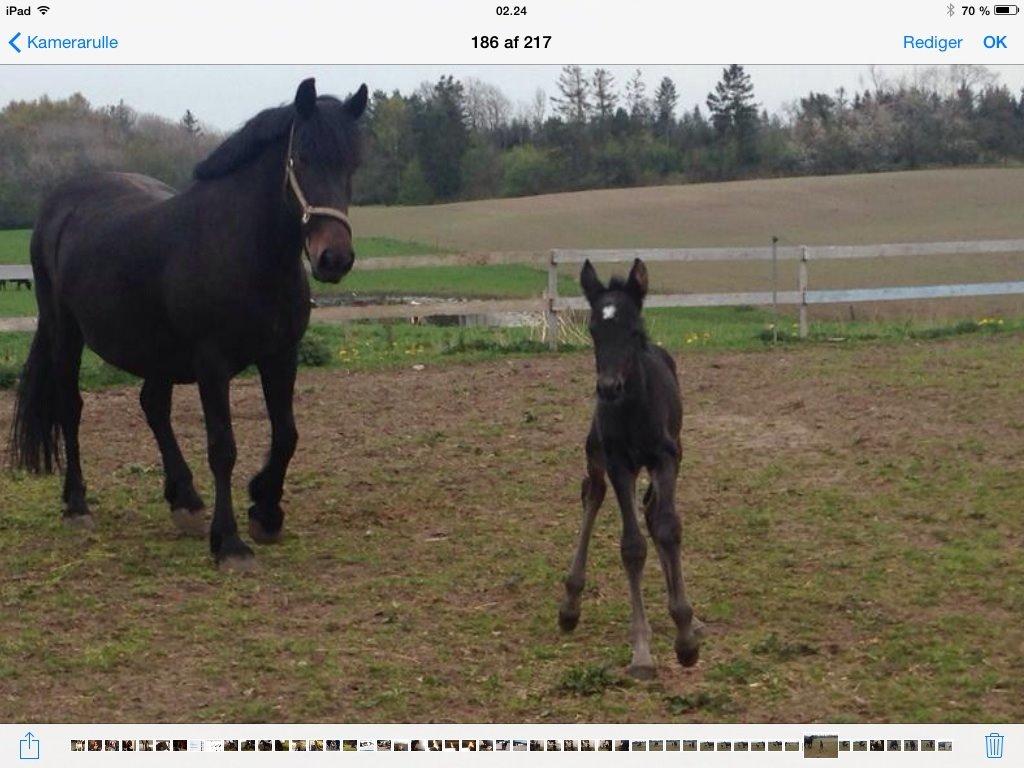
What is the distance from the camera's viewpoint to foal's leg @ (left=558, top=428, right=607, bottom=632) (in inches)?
223

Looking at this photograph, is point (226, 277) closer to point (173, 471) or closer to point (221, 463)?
point (221, 463)

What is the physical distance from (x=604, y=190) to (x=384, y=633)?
144 ft

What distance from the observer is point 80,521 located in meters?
7.97

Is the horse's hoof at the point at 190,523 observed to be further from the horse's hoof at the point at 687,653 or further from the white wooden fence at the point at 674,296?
the white wooden fence at the point at 674,296

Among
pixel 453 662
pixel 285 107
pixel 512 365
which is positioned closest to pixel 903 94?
pixel 512 365

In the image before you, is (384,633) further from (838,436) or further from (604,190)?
(604,190)

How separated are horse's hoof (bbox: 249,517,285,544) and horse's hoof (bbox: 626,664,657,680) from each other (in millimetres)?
3086

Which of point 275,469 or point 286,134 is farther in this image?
point 275,469

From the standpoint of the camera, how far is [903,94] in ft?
110

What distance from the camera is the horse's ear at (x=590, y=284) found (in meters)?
5.34

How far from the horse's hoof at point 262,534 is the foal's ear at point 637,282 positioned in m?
3.15
